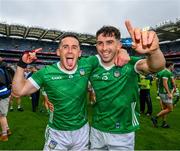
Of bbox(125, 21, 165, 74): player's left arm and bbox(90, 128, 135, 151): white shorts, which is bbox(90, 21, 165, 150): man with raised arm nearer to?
bbox(90, 128, 135, 151): white shorts

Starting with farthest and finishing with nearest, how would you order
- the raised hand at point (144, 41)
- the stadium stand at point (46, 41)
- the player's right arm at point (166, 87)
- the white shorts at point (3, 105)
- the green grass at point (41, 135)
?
the stadium stand at point (46, 41) → the player's right arm at point (166, 87) → the white shorts at point (3, 105) → the green grass at point (41, 135) → the raised hand at point (144, 41)

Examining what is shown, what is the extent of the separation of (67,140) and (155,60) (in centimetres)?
149

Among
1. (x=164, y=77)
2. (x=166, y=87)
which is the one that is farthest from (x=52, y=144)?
(x=164, y=77)

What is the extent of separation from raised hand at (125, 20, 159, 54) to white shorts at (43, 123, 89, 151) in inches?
56.1

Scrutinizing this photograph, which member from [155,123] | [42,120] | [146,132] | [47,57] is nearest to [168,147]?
[146,132]

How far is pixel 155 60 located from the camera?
3172 mm

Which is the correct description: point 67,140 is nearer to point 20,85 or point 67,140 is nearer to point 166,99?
point 20,85

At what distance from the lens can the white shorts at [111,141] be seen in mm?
3639

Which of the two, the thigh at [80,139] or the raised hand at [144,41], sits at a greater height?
the raised hand at [144,41]

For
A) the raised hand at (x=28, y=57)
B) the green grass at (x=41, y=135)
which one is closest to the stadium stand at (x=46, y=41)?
the green grass at (x=41, y=135)

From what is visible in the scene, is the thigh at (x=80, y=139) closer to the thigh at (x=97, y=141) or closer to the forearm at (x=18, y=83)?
the thigh at (x=97, y=141)

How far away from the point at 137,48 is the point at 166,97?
7143 millimetres

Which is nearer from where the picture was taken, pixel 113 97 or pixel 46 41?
pixel 113 97

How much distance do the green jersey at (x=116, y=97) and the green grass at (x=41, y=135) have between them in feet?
11.1
